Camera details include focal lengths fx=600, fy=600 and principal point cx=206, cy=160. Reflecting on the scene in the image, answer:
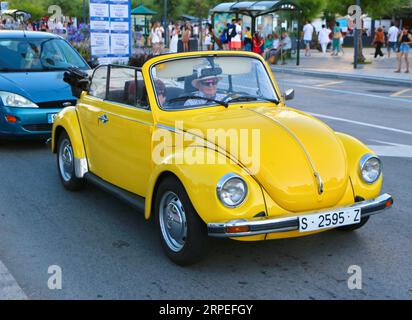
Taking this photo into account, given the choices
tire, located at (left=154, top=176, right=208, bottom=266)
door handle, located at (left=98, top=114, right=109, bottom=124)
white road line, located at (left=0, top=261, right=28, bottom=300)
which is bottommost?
white road line, located at (left=0, top=261, right=28, bottom=300)

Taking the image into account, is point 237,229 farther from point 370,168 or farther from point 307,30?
point 307,30

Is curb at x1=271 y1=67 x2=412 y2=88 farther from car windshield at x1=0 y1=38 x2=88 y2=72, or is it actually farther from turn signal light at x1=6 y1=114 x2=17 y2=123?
turn signal light at x1=6 y1=114 x2=17 y2=123

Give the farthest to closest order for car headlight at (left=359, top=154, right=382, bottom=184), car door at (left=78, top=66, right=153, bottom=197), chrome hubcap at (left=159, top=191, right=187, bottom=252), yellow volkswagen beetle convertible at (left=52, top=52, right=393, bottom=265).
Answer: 1. car door at (left=78, top=66, right=153, bottom=197)
2. car headlight at (left=359, top=154, right=382, bottom=184)
3. chrome hubcap at (left=159, top=191, right=187, bottom=252)
4. yellow volkswagen beetle convertible at (left=52, top=52, right=393, bottom=265)

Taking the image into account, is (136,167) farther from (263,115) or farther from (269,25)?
(269,25)

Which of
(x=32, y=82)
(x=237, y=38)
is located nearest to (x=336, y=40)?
(x=237, y=38)

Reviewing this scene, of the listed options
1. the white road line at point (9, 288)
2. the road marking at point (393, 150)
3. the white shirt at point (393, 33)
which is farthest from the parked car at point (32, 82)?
the white shirt at point (393, 33)

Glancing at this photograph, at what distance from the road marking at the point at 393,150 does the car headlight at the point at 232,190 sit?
16.0 feet

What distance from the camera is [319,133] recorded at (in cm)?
481

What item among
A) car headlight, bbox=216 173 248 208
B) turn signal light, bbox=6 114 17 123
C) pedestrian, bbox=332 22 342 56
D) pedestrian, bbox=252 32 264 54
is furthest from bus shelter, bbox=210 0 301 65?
car headlight, bbox=216 173 248 208

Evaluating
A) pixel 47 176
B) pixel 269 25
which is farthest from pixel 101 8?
pixel 269 25

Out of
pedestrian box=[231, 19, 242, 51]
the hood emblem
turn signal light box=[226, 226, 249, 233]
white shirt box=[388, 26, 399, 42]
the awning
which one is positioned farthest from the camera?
white shirt box=[388, 26, 399, 42]

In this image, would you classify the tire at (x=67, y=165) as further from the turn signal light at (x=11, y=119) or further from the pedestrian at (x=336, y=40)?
the pedestrian at (x=336, y=40)

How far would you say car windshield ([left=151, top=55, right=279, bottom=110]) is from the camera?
207 inches

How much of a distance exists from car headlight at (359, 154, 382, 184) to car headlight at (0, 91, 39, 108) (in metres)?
5.37
